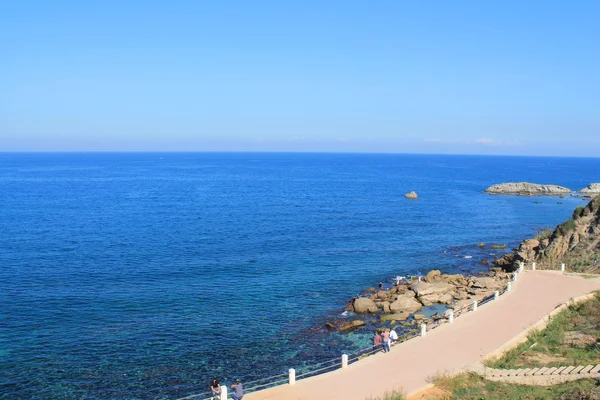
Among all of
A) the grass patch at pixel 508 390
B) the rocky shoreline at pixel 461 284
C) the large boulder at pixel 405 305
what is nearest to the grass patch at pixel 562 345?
the grass patch at pixel 508 390

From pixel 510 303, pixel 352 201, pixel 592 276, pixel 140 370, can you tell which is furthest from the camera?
pixel 352 201

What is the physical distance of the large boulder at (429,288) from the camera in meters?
41.8

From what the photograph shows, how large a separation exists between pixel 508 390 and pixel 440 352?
5.14 metres

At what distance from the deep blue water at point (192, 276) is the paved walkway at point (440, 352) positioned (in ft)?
22.6

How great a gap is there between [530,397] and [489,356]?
4897mm

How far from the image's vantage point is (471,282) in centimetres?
4484

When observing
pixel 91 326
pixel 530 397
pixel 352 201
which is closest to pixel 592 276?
pixel 530 397

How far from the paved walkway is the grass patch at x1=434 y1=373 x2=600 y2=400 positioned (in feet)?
3.62

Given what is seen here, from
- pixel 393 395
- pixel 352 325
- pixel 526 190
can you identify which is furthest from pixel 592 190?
pixel 393 395

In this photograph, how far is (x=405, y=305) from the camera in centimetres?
3950

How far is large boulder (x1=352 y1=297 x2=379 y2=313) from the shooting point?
1539 inches

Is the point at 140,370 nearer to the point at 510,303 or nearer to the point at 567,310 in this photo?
the point at 510,303

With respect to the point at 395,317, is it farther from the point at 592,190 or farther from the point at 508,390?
the point at 592,190

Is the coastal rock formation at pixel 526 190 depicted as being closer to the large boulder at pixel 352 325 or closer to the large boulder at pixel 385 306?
the large boulder at pixel 385 306
